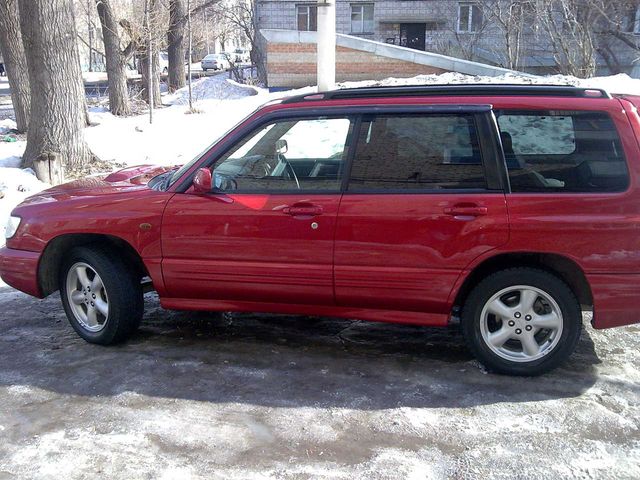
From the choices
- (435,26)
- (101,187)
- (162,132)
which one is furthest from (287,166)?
(435,26)

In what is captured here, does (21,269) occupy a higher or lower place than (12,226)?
lower

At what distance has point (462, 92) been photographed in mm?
3963

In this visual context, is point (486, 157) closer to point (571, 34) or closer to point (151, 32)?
point (151, 32)

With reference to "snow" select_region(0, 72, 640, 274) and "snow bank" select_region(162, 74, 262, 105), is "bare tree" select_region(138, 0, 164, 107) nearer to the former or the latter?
"snow" select_region(0, 72, 640, 274)

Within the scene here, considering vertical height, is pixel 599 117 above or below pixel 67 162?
above

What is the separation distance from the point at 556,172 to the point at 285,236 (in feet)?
5.58

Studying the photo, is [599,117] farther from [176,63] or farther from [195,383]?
[176,63]

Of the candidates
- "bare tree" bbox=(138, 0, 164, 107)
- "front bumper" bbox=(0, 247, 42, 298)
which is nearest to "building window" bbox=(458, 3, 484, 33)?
"bare tree" bbox=(138, 0, 164, 107)

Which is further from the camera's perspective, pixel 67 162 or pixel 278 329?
pixel 67 162

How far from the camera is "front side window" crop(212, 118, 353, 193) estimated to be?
405 centimetres

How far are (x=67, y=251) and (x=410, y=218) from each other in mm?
2559

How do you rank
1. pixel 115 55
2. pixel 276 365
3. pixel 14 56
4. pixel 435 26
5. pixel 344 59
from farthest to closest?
pixel 435 26
pixel 344 59
pixel 115 55
pixel 14 56
pixel 276 365

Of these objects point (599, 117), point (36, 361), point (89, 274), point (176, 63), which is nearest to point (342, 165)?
point (599, 117)

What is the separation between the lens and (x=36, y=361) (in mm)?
4332
